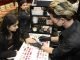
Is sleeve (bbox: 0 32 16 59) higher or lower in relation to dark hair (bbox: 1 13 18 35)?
lower

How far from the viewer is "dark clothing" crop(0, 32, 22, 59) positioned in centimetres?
272

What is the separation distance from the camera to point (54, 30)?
13.6 ft

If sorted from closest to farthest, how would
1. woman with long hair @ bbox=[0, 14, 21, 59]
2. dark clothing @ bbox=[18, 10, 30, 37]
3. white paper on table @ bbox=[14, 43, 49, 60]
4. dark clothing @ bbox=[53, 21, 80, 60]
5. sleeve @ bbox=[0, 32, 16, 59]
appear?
dark clothing @ bbox=[53, 21, 80, 60], white paper on table @ bbox=[14, 43, 49, 60], sleeve @ bbox=[0, 32, 16, 59], woman with long hair @ bbox=[0, 14, 21, 59], dark clothing @ bbox=[18, 10, 30, 37]

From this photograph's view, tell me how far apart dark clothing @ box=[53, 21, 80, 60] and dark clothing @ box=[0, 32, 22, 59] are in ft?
2.37

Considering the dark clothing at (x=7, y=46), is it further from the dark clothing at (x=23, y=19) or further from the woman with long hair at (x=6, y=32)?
the dark clothing at (x=23, y=19)

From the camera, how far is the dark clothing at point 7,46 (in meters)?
2.72

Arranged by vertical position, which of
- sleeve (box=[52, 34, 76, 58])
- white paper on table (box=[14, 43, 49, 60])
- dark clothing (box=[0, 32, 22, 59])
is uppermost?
sleeve (box=[52, 34, 76, 58])

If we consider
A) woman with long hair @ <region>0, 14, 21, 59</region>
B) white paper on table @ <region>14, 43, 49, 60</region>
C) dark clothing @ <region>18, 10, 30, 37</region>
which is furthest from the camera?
dark clothing @ <region>18, 10, 30, 37</region>

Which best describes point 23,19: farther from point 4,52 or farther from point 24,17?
point 4,52

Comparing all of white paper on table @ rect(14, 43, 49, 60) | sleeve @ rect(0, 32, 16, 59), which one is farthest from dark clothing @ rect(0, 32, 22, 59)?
white paper on table @ rect(14, 43, 49, 60)

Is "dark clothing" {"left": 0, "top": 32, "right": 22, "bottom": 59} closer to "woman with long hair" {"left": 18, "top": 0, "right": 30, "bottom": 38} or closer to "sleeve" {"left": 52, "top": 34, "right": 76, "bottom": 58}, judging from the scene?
"sleeve" {"left": 52, "top": 34, "right": 76, "bottom": 58}

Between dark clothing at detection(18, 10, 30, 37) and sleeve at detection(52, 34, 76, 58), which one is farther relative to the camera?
dark clothing at detection(18, 10, 30, 37)

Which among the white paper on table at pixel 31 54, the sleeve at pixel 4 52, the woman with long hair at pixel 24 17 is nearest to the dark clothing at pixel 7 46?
the sleeve at pixel 4 52

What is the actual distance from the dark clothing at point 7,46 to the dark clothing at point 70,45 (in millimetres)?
722
